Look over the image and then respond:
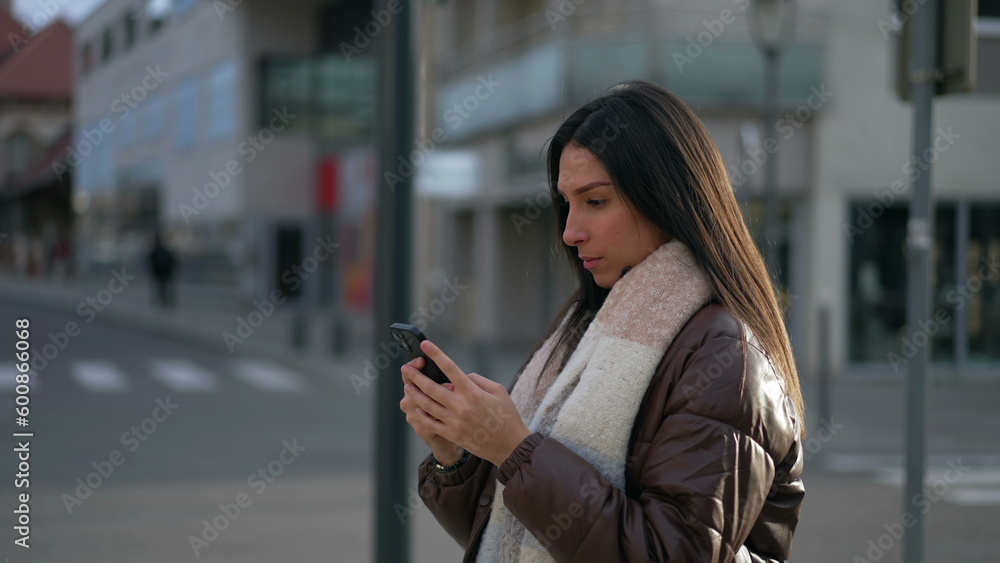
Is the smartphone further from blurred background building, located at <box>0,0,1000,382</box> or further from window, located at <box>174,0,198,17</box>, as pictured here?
window, located at <box>174,0,198,17</box>

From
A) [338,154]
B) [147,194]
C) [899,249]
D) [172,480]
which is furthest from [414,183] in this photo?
[147,194]

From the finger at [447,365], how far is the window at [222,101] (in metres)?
29.1

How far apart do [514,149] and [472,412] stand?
16.5 meters

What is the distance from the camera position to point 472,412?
5.86ft

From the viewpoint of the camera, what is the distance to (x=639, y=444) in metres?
1.78

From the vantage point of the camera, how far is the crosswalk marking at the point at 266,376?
1323 centimetres

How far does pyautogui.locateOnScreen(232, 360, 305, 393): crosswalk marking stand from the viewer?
13.2 metres

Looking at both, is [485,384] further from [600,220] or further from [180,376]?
[180,376]

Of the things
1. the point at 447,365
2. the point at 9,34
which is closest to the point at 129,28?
the point at 9,34

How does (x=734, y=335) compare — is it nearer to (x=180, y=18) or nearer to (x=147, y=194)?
(x=180, y=18)

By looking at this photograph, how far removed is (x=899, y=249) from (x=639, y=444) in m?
14.3

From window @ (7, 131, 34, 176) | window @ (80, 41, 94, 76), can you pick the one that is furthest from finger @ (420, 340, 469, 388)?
window @ (7, 131, 34, 176)

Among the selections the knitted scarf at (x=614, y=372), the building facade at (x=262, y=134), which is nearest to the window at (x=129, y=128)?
the building facade at (x=262, y=134)

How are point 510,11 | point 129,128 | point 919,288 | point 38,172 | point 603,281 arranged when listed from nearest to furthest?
point 603,281 → point 919,288 → point 510,11 → point 129,128 → point 38,172
